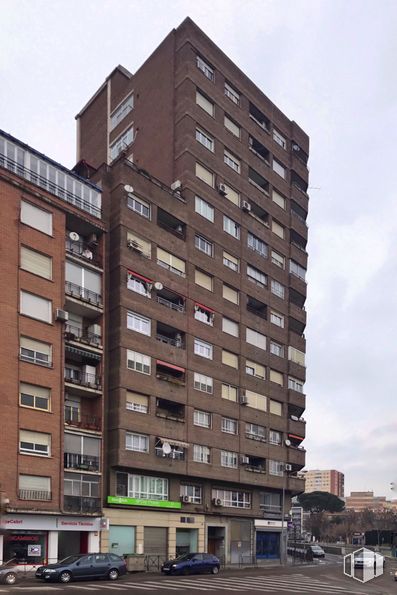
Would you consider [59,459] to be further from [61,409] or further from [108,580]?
[108,580]

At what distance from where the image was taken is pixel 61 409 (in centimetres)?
4156

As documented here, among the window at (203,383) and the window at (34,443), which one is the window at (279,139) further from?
the window at (34,443)

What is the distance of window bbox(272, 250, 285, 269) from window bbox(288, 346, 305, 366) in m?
8.13

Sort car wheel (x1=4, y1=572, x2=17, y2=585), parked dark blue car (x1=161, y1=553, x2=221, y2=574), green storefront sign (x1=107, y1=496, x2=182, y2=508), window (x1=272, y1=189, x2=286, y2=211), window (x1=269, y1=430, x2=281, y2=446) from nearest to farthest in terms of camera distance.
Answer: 1. car wheel (x1=4, y1=572, x2=17, y2=585)
2. parked dark blue car (x1=161, y1=553, x2=221, y2=574)
3. green storefront sign (x1=107, y1=496, x2=182, y2=508)
4. window (x1=269, y1=430, x2=281, y2=446)
5. window (x1=272, y1=189, x2=286, y2=211)

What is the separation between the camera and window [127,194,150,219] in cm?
4966

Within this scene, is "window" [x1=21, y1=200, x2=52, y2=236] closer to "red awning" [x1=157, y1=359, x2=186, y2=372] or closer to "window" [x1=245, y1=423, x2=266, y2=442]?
"red awning" [x1=157, y1=359, x2=186, y2=372]

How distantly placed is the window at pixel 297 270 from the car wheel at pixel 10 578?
42771 millimetres

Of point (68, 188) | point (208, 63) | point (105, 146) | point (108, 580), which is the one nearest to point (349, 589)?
point (108, 580)

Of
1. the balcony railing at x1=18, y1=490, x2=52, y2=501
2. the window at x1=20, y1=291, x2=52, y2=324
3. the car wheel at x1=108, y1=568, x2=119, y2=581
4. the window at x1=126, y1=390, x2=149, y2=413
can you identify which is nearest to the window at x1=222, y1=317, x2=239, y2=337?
the window at x1=126, y1=390, x2=149, y2=413

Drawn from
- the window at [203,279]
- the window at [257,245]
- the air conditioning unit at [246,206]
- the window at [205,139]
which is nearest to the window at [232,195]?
the air conditioning unit at [246,206]

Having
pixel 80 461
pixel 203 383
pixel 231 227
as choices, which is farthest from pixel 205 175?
pixel 80 461

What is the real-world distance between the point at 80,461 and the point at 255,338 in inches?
906

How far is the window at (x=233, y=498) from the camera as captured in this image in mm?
55281

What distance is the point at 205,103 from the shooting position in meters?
59.5
